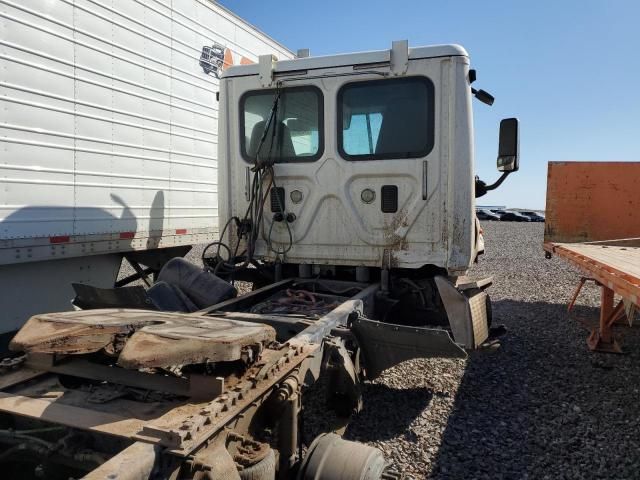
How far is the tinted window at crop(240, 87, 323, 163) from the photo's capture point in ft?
14.8

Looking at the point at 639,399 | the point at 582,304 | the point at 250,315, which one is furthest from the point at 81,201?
the point at 582,304

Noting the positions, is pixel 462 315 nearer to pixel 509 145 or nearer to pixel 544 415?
pixel 544 415

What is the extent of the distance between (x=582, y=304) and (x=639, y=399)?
4556 mm

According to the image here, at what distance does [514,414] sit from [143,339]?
10.8 ft

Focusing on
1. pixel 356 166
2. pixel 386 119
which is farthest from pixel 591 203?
pixel 356 166

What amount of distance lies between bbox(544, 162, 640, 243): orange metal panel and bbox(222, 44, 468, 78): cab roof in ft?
15.4

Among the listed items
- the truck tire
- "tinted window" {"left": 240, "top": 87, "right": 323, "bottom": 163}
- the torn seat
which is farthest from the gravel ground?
"tinted window" {"left": 240, "top": 87, "right": 323, "bottom": 163}

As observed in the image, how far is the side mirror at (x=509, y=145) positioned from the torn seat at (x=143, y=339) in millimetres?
2881

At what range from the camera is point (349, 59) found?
4332mm

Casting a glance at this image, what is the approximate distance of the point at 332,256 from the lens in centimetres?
454

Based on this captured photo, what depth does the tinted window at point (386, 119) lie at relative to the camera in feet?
13.7

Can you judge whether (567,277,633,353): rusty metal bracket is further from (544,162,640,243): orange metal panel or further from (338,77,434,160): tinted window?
(338,77,434,160): tinted window

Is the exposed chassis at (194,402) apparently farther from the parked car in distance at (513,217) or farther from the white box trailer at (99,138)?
the parked car in distance at (513,217)

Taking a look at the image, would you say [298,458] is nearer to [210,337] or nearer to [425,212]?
[210,337]
